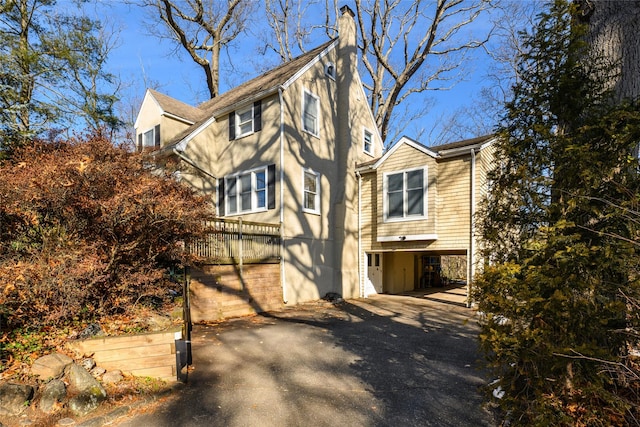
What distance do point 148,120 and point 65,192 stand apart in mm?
12045

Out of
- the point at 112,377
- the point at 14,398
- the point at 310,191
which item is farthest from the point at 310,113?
the point at 14,398

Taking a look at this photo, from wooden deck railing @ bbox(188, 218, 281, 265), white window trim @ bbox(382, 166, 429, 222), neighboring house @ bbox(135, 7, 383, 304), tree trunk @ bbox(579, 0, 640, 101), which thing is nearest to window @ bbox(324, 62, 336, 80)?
neighboring house @ bbox(135, 7, 383, 304)

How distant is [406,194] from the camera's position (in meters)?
12.3

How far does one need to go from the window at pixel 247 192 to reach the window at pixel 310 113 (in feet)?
8.70

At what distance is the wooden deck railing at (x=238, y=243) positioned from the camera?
350 inches

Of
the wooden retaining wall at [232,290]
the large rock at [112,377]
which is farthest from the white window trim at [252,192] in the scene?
the large rock at [112,377]

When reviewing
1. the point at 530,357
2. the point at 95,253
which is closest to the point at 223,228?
the point at 95,253

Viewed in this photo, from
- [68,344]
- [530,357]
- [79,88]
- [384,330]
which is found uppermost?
[79,88]

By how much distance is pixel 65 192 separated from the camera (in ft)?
16.1

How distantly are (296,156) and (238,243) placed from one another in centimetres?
421

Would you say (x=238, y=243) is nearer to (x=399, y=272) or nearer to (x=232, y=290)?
(x=232, y=290)

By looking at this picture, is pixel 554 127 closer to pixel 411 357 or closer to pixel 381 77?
pixel 411 357

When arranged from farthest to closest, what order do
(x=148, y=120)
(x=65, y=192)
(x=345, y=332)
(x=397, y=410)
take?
1. (x=148, y=120)
2. (x=345, y=332)
3. (x=65, y=192)
4. (x=397, y=410)

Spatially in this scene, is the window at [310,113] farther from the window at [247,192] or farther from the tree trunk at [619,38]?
the tree trunk at [619,38]
